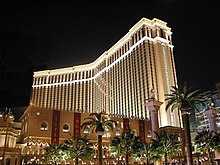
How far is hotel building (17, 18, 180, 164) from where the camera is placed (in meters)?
63.3

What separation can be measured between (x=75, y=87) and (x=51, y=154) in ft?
269

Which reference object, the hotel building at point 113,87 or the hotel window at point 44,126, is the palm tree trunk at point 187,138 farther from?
the hotel window at point 44,126

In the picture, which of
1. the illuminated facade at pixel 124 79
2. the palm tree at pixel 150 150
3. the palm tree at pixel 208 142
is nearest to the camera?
the palm tree at pixel 150 150

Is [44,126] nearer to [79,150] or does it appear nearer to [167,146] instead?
[79,150]

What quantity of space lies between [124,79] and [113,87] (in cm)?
886

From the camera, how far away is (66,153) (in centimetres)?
4447

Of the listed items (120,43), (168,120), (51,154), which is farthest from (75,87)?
(51,154)

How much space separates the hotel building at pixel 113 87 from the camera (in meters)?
63.3

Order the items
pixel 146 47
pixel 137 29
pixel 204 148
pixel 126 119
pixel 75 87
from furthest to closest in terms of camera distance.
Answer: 1. pixel 75 87
2. pixel 137 29
3. pixel 146 47
4. pixel 126 119
5. pixel 204 148

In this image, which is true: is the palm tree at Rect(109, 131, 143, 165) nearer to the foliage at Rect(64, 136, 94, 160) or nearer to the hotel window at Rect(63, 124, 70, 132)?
the foliage at Rect(64, 136, 94, 160)

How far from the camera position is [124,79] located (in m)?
106

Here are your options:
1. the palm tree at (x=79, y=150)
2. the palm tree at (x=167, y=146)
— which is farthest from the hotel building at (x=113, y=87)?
the palm tree at (x=167, y=146)

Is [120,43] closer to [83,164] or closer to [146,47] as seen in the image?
[146,47]

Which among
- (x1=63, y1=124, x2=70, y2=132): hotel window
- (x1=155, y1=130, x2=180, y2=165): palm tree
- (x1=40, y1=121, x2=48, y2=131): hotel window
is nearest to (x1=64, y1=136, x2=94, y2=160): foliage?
(x1=155, y1=130, x2=180, y2=165): palm tree
